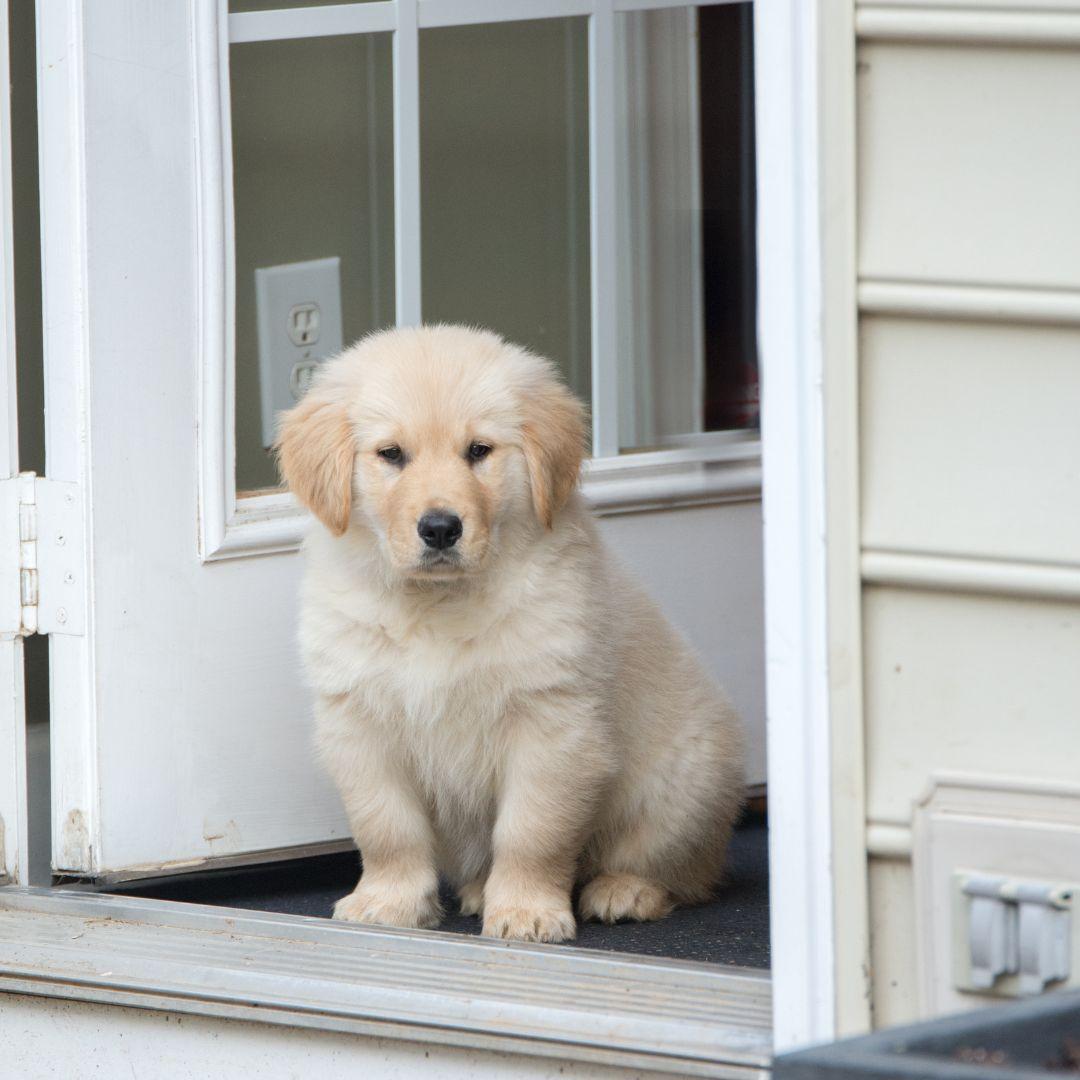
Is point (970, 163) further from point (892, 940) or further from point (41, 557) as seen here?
point (41, 557)

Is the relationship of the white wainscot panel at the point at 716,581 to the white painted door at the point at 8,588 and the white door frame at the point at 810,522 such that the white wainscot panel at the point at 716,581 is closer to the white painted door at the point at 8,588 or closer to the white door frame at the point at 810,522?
the white painted door at the point at 8,588

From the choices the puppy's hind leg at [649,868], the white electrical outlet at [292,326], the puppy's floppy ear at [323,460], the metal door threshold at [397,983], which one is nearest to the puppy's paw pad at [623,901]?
the puppy's hind leg at [649,868]

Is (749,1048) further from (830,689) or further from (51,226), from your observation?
(51,226)

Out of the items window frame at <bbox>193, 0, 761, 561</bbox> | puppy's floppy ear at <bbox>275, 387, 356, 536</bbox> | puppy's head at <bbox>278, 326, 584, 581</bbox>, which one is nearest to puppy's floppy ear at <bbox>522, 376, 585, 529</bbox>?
puppy's head at <bbox>278, 326, 584, 581</bbox>

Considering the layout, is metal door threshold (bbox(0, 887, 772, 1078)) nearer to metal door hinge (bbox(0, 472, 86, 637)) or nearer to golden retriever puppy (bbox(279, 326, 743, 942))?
golden retriever puppy (bbox(279, 326, 743, 942))

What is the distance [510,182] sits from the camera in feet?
10.9

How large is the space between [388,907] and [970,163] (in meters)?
1.48

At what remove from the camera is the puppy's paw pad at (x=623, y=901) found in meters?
2.65

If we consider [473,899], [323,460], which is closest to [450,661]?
[323,460]

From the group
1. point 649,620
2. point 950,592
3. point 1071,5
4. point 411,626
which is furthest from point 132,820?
point 1071,5

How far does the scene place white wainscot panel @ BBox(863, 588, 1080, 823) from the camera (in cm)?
171

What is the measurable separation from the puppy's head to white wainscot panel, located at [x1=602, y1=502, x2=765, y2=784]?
0.76 meters

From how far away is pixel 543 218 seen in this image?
11.1ft

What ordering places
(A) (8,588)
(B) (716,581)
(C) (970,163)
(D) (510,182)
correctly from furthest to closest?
(B) (716,581), (D) (510,182), (A) (8,588), (C) (970,163)
